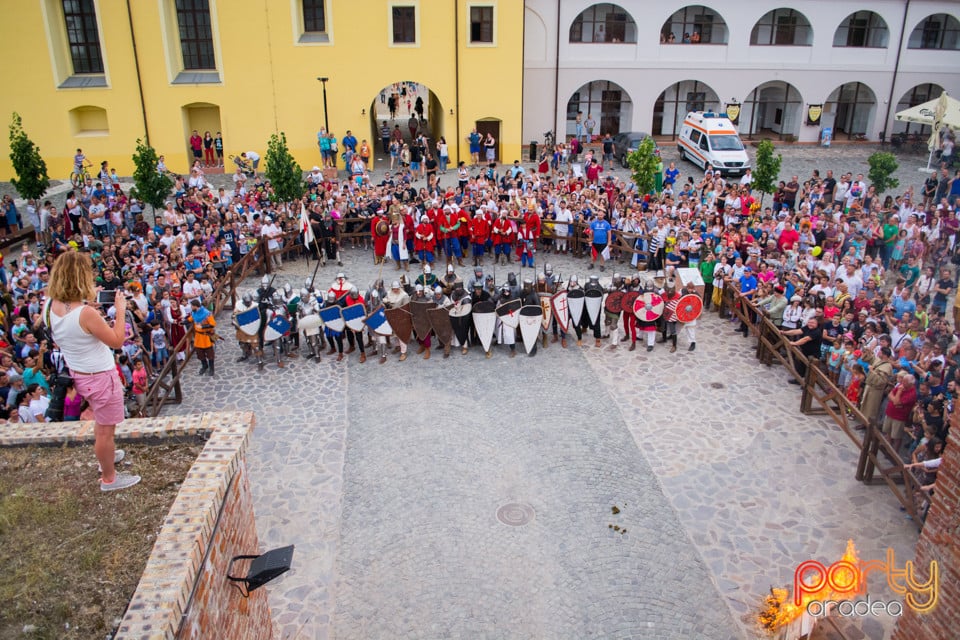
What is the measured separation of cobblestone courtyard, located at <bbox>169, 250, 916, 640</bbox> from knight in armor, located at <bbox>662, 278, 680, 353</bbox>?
0.55 m

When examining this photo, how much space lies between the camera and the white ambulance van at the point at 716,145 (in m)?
27.1

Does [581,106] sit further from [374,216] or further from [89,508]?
[89,508]

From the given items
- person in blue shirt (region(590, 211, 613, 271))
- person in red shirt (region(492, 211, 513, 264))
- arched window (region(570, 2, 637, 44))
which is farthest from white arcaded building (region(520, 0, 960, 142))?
person in blue shirt (region(590, 211, 613, 271))

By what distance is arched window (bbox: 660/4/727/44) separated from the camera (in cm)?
3372

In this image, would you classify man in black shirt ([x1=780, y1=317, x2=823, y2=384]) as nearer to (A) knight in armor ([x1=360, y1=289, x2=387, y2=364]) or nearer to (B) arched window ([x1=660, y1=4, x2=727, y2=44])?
(A) knight in armor ([x1=360, y1=289, x2=387, y2=364])

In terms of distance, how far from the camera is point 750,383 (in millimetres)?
13578

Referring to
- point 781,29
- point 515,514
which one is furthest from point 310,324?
point 781,29

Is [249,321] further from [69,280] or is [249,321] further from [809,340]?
[809,340]

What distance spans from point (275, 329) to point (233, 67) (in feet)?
58.7

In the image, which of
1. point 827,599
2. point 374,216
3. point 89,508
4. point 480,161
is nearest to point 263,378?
point 374,216

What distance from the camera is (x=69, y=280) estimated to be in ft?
16.9

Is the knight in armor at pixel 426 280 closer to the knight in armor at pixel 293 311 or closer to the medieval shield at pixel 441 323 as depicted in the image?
the medieval shield at pixel 441 323

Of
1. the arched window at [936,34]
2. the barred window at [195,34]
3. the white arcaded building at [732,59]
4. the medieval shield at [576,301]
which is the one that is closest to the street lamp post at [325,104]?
the barred window at [195,34]

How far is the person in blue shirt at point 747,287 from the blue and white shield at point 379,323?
23.9 feet
